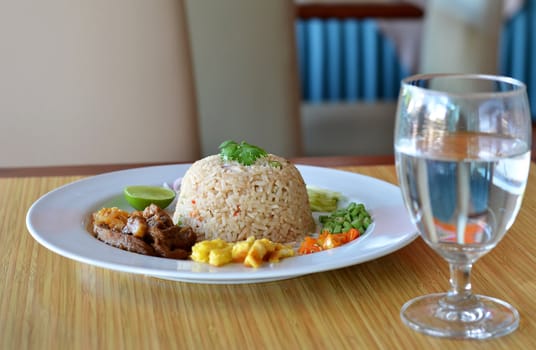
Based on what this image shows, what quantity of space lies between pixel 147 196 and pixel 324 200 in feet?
0.80

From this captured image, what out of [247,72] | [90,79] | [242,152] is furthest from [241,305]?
[247,72]

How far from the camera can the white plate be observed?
75cm

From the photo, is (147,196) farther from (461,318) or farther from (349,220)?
(461,318)

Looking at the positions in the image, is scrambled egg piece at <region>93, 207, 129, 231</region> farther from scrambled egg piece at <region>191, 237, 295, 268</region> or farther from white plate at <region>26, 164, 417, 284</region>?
scrambled egg piece at <region>191, 237, 295, 268</region>

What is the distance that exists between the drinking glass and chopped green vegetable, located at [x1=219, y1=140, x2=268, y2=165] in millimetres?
386

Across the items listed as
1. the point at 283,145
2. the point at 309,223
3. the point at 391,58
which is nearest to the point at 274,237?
the point at 309,223

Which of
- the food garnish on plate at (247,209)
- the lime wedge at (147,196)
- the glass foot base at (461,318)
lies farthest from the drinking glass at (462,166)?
the lime wedge at (147,196)

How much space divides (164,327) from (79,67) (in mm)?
1184

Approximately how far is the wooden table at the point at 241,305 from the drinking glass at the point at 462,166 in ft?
0.20

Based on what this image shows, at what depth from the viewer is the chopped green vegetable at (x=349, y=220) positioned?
952 mm

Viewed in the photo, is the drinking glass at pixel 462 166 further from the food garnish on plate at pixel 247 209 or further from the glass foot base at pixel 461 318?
the food garnish on plate at pixel 247 209

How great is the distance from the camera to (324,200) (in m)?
1.11

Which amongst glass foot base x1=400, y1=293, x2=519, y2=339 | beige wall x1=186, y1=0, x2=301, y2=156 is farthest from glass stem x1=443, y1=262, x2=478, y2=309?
beige wall x1=186, y1=0, x2=301, y2=156

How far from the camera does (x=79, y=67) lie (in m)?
1.77
